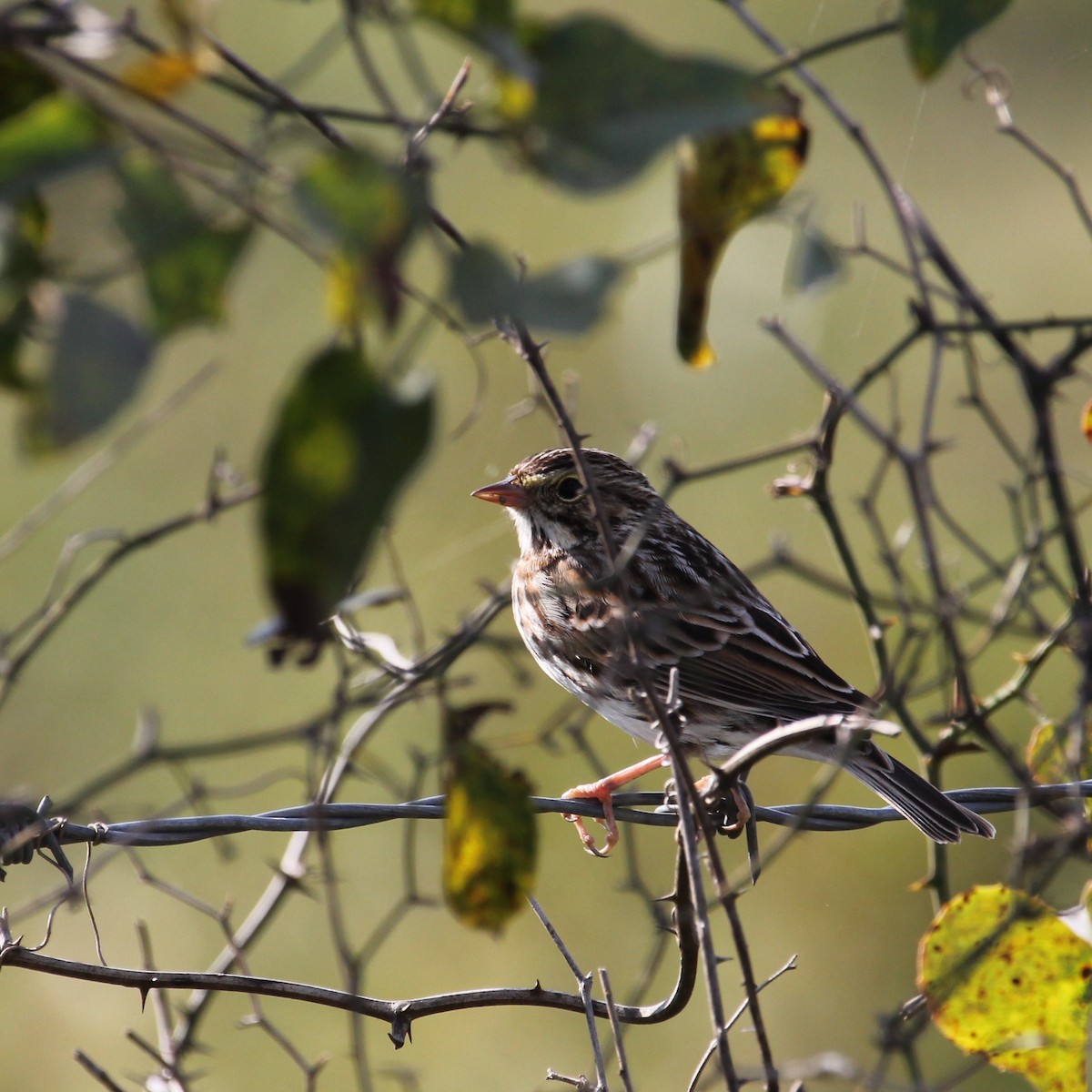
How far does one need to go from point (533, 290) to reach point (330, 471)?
9.7 inches

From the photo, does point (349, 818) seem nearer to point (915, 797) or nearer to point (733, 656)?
point (915, 797)

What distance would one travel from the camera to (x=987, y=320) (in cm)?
193

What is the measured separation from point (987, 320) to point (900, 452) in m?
0.24

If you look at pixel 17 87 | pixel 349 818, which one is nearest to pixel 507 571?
pixel 349 818

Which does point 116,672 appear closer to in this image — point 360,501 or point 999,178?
point 999,178

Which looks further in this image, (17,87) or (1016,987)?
(1016,987)

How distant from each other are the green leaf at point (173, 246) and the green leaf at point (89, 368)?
1.4 inches

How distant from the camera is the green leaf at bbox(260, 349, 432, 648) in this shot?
1.25 metres


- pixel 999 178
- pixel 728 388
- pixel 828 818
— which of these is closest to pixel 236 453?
pixel 728 388

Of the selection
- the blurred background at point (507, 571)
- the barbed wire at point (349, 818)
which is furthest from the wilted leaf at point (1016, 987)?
the blurred background at point (507, 571)

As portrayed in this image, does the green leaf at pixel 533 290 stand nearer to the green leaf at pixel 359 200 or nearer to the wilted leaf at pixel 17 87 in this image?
the green leaf at pixel 359 200

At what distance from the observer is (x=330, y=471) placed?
126cm

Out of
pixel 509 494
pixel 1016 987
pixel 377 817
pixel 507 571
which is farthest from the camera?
pixel 507 571

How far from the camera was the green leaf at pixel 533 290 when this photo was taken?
1.23 metres
